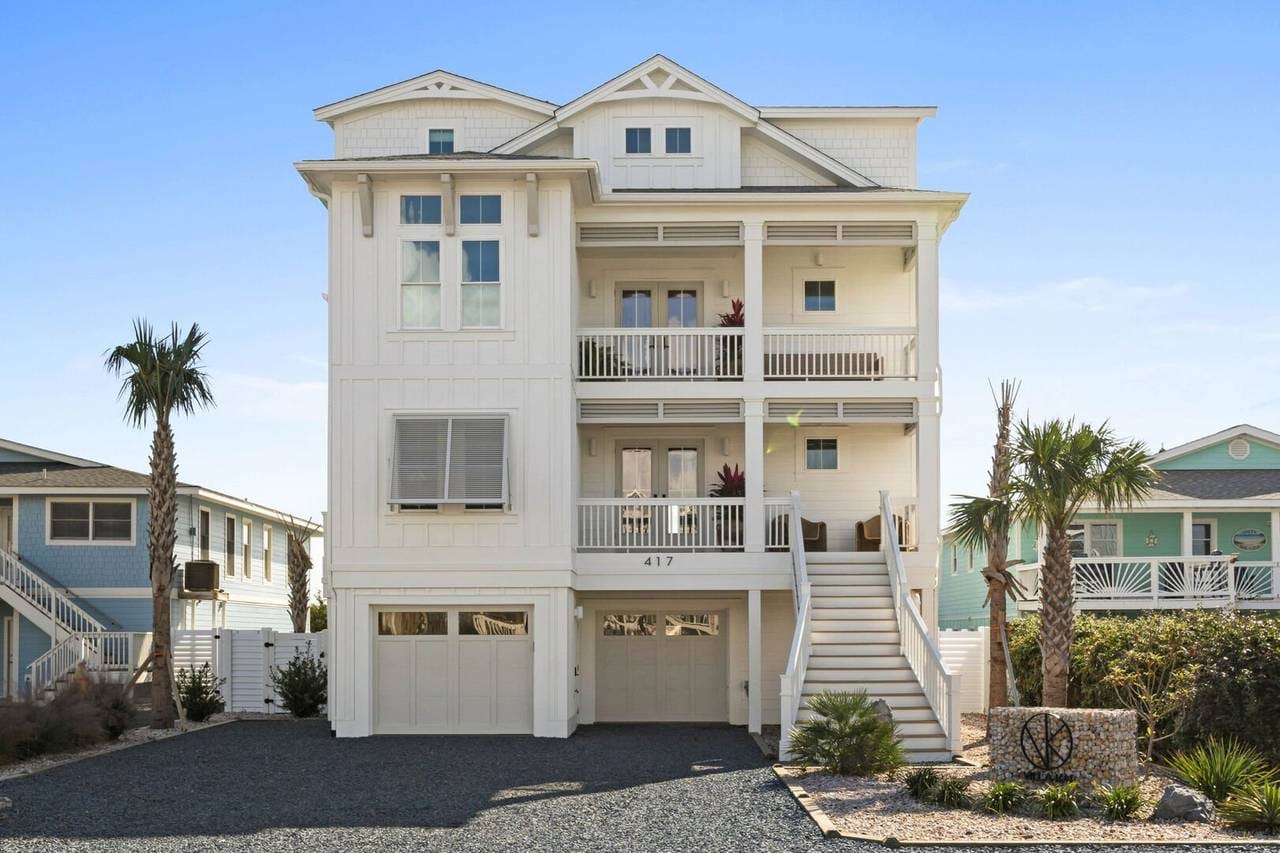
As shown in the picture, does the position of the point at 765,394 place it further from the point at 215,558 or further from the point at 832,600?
the point at 215,558

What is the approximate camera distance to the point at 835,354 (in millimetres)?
23594

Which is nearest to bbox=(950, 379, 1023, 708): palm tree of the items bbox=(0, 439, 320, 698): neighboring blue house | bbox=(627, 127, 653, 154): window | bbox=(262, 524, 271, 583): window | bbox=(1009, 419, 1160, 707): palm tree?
bbox=(1009, 419, 1160, 707): palm tree

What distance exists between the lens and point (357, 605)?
21.7m

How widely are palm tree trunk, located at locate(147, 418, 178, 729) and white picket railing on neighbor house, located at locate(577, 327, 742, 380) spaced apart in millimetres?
7218

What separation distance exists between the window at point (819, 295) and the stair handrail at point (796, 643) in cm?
408

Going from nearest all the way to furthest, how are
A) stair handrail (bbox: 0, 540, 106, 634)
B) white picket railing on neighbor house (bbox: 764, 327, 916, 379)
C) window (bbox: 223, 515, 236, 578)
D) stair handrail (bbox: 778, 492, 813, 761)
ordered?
stair handrail (bbox: 778, 492, 813, 761)
white picket railing on neighbor house (bbox: 764, 327, 916, 379)
stair handrail (bbox: 0, 540, 106, 634)
window (bbox: 223, 515, 236, 578)

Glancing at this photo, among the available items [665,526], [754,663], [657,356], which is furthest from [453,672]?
[657,356]

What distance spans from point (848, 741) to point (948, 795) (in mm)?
2249

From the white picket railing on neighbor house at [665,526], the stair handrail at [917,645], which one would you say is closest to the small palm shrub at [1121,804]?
the stair handrail at [917,645]

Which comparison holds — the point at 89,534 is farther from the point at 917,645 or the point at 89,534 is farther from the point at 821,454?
the point at 917,645

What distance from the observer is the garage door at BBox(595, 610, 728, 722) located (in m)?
24.8

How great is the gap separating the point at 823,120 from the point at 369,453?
34.6ft

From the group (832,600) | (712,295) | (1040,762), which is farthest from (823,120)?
(1040,762)

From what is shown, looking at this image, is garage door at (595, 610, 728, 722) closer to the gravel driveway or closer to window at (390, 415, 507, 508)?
the gravel driveway
